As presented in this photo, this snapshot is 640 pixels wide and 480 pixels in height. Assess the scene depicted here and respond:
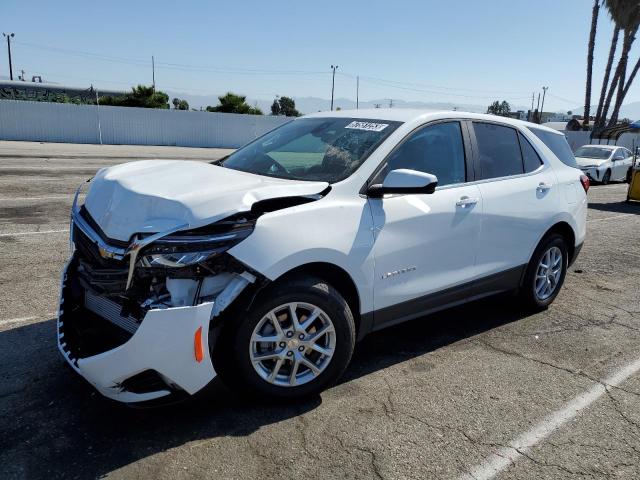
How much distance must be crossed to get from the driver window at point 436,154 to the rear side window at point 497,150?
0.26 m

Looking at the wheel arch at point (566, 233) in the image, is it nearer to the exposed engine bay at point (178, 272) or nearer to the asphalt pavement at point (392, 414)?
the asphalt pavement at point (392, 414)

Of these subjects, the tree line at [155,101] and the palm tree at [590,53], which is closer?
the palm tree at [590,53]

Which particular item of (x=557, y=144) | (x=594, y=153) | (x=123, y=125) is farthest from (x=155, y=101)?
(x=557, y=144)

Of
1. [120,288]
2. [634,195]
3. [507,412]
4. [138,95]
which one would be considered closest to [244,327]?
[120,288]

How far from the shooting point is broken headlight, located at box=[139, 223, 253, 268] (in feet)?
9.22

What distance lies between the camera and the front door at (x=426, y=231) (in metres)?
3.59

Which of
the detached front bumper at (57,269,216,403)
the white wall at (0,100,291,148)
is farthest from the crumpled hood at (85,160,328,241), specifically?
the white wall at (0,100,291,148)

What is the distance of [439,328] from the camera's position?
4.76m

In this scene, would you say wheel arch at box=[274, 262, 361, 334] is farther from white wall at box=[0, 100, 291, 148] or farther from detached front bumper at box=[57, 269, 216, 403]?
white wall at box=[0, 100, 291, 148]

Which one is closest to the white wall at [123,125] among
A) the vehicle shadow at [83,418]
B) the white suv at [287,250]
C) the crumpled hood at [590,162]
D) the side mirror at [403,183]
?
the crumpled hood at [590,162]

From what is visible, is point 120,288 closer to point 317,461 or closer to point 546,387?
point 317,461

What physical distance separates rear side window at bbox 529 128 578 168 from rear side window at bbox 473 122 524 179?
0.44 meters

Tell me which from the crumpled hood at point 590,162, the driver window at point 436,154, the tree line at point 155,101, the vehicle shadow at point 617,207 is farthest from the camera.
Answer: the tree line at point 155,101

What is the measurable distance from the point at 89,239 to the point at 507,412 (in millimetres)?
2802
